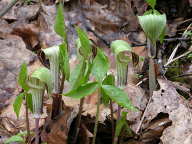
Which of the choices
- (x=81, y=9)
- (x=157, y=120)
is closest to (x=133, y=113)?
(x=157, y=120)

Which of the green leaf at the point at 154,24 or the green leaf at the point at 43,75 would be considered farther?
the green leaf at the point at 154,24

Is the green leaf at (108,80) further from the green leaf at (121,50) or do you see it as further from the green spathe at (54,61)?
the green spathe at (54,61)

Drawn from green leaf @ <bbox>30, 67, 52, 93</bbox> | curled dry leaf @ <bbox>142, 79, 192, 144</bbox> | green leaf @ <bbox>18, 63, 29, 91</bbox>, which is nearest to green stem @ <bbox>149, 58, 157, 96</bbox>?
curled dry leaf @ <bbox>142, 79, 192, 144</bbox>

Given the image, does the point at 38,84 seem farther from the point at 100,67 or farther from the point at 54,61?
the point at 100,67

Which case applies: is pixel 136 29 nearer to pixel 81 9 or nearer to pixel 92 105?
pixel 81 9

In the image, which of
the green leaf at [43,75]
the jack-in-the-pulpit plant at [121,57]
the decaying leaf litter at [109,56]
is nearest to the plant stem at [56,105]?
the decaying leaf litter at [109,56]

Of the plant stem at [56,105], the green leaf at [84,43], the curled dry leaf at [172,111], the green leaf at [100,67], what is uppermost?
the green leaf at [84,43]

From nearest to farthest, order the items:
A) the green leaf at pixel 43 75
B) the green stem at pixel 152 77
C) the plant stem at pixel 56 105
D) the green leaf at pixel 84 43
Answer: the green leaf at pixel 84 43, the green leaf at pixel 43 75, the plant stem at pixel 56 105, the green stem at pixel 152 77
